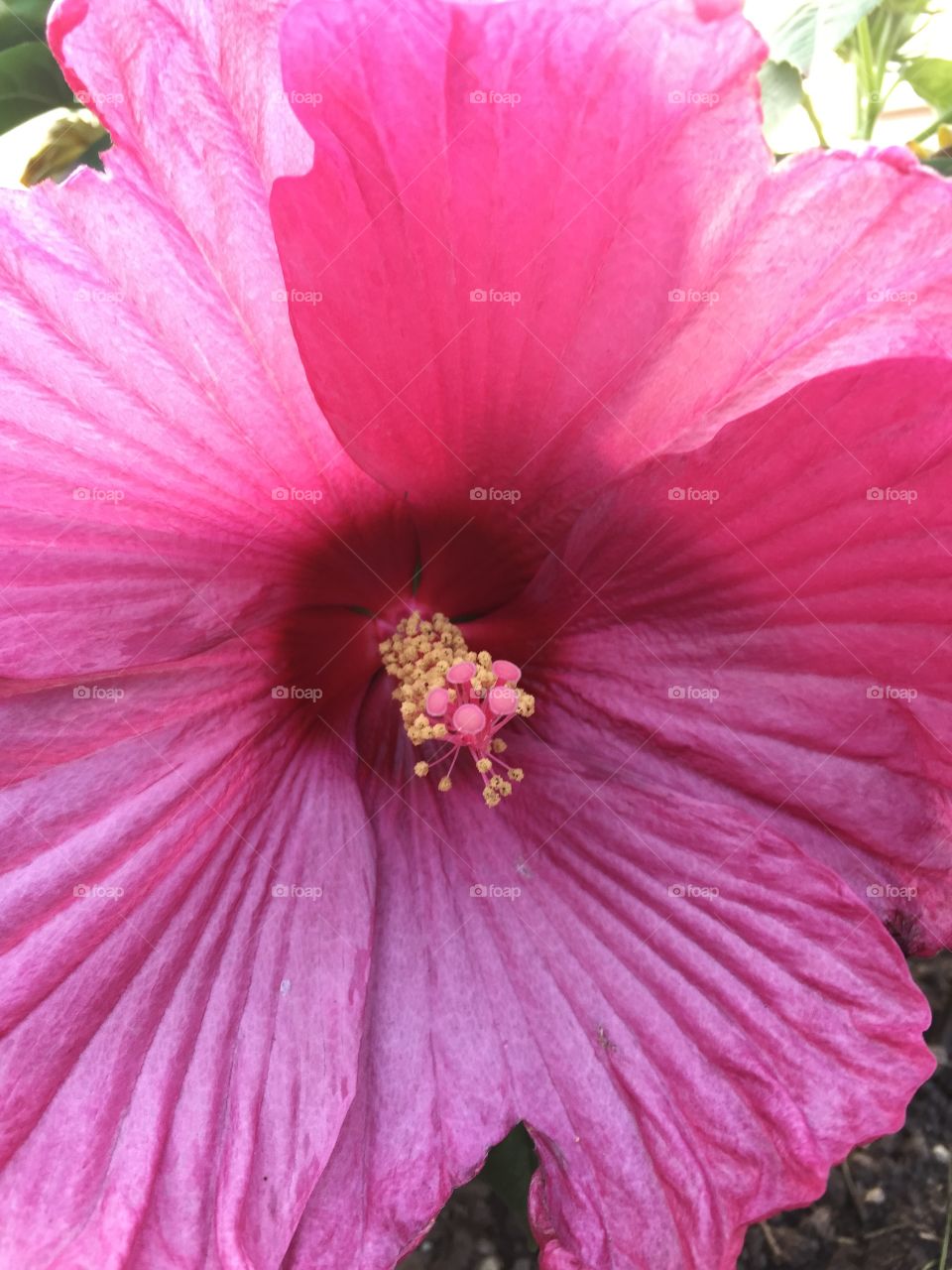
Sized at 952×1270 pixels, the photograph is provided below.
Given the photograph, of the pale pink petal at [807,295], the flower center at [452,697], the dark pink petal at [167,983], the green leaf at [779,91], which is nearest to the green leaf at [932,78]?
the green leaf at [779,91]

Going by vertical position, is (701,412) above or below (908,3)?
below

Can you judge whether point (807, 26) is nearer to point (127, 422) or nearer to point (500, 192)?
point (500, 192)

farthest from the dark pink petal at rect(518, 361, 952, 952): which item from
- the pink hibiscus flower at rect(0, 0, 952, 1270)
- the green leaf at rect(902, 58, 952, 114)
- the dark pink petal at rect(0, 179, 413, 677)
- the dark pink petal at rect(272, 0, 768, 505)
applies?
the green leaf at rect(902, 58, 952, 114)

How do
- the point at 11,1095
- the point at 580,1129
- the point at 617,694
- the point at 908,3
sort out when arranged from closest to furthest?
the point at 11,1095
the point at 580,1129
the point at 617,694
the point at 908,3

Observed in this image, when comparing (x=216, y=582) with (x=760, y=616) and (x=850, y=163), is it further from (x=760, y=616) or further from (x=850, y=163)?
(x=850, y=163)

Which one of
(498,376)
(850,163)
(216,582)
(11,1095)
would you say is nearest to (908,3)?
(850,163)

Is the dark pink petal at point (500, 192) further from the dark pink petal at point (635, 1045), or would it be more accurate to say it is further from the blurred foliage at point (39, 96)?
the blurred foliage at point (39, 96)
